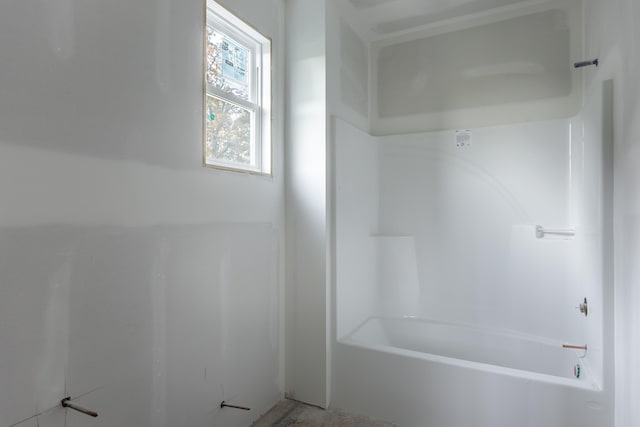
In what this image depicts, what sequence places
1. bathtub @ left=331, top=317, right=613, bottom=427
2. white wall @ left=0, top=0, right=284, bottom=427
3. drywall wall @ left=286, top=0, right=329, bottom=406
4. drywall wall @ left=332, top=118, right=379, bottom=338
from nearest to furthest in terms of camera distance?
white wall @ left=0, top=0, right=284, bottom=427 < bathtub @ left=331, top=317, right=613, bottom=427 < drywall wall @ left=286, top=0, right=329, bottom=406 < drywall wall @ left=332, top=118, right=379, bottom=338

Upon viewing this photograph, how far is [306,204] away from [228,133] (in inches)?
27.4

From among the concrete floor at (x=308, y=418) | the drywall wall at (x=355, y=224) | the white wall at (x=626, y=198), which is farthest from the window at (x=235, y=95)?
the white wall at (x=626, y=198)

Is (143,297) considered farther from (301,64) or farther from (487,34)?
(487,34)

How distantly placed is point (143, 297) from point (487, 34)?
3042mm

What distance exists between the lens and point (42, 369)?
1144 mm

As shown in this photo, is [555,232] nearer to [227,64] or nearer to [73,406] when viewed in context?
[227,64]

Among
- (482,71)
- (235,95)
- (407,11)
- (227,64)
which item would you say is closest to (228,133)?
(235,95)

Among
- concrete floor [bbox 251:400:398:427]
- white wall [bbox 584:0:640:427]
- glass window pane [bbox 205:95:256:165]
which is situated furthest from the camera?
concrete floor [bbox 251:400:398:427]

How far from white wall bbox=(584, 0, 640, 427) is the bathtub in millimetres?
246

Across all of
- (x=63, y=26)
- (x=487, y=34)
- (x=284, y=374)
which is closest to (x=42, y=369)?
(x=63, y=26)

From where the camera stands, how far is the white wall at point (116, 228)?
110 centimetres

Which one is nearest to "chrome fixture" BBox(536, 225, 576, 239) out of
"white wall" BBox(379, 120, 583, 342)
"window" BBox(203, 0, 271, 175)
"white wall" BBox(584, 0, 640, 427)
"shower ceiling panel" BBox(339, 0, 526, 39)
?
"white wall" BBox(379, 120, 583, 342)

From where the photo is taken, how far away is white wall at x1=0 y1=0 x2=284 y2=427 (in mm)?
1100

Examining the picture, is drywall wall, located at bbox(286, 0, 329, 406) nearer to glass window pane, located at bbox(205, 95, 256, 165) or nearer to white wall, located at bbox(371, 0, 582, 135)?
glass window pane, located at bbox(205, 95, 256, 165)
